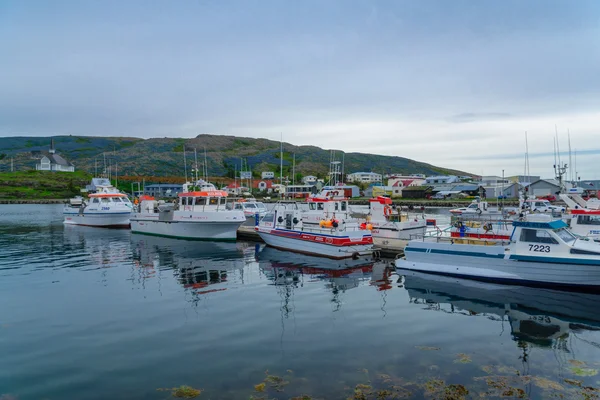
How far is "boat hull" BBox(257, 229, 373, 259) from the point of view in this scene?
24.1 metres

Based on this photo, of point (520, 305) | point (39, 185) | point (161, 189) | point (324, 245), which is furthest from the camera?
point (161, 189)

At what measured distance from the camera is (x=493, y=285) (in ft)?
58.7

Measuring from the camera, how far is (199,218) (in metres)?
33.8

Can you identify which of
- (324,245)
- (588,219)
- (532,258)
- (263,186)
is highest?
(263,186)

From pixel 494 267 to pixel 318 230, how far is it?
1029 cm

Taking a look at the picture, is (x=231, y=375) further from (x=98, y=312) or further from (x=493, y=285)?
(x=493, y=285)

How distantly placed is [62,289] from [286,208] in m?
15.2

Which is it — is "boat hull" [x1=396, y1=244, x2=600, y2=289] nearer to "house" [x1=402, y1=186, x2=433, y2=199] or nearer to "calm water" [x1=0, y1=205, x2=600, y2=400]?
"calm water" [x1=0, y1=205, x2=600, y2=400]

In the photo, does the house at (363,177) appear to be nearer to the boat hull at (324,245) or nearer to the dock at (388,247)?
the dock at (388,247)

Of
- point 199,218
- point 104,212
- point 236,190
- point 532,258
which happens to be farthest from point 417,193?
point 532,258

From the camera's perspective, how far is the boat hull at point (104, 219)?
45.8 meters

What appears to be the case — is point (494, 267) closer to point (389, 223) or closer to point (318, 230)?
point (318, 230)

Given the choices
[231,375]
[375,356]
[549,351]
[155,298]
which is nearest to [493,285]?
[549,351]

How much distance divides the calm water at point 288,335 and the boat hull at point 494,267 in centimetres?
60
